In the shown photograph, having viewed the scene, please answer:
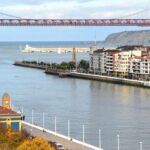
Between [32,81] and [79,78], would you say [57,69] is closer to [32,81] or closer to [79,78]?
[79,78]

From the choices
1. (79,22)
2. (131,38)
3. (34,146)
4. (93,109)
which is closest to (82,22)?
(79,22)

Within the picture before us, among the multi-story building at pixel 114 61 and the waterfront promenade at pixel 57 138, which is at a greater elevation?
the multi-story building at pixel 114 61

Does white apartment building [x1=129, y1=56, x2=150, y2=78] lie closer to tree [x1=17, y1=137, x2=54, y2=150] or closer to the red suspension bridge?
the red suspension bridge

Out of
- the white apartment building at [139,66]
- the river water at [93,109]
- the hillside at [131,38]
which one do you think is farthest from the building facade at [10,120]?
the hillside at [131,38]

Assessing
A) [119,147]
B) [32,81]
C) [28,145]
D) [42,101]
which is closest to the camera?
[28,145]

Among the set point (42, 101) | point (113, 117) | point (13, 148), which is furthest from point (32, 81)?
point (13, 148)

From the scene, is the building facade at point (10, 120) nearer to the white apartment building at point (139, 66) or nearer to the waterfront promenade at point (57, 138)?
the waterfront promenade at point (57, 138)

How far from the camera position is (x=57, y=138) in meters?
7.34

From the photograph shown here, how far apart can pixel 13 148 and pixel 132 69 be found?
48.1ft

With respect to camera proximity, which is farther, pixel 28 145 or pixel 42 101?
pixel 42 101

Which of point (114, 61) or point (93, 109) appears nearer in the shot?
point (93, 109)

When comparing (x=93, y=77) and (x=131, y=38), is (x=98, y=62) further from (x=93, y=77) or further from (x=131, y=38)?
(x=131, y=38)

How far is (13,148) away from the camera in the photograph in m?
5.87

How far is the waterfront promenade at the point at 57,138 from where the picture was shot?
685 cm
